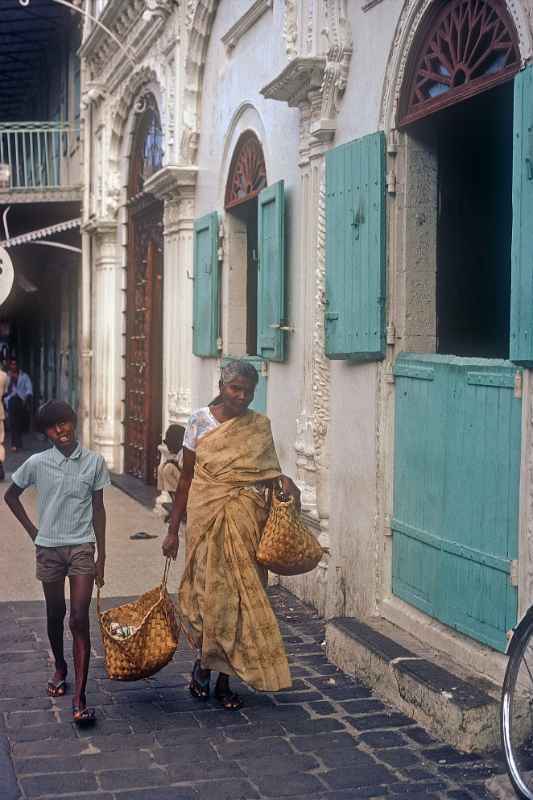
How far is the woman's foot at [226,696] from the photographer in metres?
5.85

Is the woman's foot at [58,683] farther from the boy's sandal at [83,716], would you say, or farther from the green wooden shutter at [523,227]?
the green wooden shutter at [523,227]

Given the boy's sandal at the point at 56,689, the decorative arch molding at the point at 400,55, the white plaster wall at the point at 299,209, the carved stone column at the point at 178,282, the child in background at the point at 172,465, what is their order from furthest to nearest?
the carved stone column at the point at 178,282
the child in background at the point at 172,465
the white plaster wall at the point at 299,209
the decorative arch molding at the point at 400,55
the boy's sandal at the point at 56,689

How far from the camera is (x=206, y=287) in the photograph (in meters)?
11.1

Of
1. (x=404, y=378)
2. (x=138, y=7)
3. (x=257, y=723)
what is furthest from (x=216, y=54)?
(x=257, y=723)

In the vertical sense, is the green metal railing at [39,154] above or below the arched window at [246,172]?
above

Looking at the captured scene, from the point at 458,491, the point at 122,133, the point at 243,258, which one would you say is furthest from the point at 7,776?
the point at 122,133

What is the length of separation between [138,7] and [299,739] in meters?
10.9

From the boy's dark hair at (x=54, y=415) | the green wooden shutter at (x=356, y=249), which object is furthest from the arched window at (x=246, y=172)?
the boy's dark hair at (x=54, y=415)

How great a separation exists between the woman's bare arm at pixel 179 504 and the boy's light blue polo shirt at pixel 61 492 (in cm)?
40

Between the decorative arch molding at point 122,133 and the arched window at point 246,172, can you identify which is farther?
the decorative arch molding at point 122,133

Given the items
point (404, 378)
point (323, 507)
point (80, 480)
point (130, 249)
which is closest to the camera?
point (80, 480)

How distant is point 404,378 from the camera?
6.61 meters

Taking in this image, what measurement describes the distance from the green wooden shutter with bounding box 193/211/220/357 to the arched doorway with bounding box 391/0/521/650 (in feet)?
12.4

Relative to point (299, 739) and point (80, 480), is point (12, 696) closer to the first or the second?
point (80, 480)
